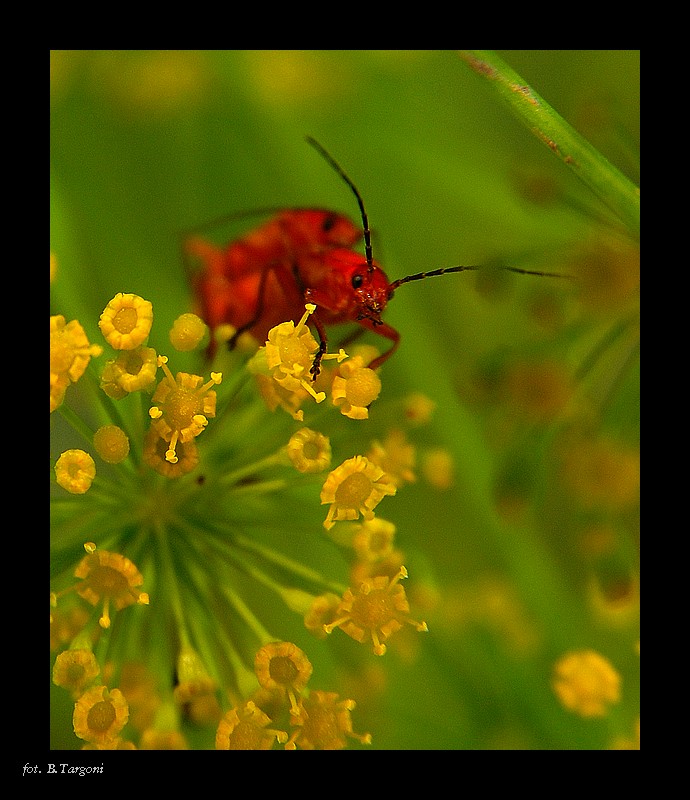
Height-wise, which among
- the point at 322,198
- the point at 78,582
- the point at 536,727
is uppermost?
the point at 322,198

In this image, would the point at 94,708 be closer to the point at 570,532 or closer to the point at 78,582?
the point at 78,582

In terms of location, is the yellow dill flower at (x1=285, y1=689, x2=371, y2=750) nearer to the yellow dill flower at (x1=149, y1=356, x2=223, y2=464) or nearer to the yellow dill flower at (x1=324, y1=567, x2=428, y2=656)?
the yellow dill flower at (x1=324, y1=567, x2=428, y2=656)

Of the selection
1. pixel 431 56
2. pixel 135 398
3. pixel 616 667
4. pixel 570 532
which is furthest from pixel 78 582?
pixel 431 56

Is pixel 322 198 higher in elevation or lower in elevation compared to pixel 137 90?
lower

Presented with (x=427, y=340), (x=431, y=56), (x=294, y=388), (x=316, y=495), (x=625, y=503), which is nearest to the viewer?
(x=294, y=388)

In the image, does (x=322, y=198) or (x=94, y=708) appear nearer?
(x=94, y=708)

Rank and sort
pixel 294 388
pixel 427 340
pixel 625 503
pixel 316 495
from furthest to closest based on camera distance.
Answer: pixel 427 340 < pixel 625 503 < pixel 316 495 < pixel 294 388
